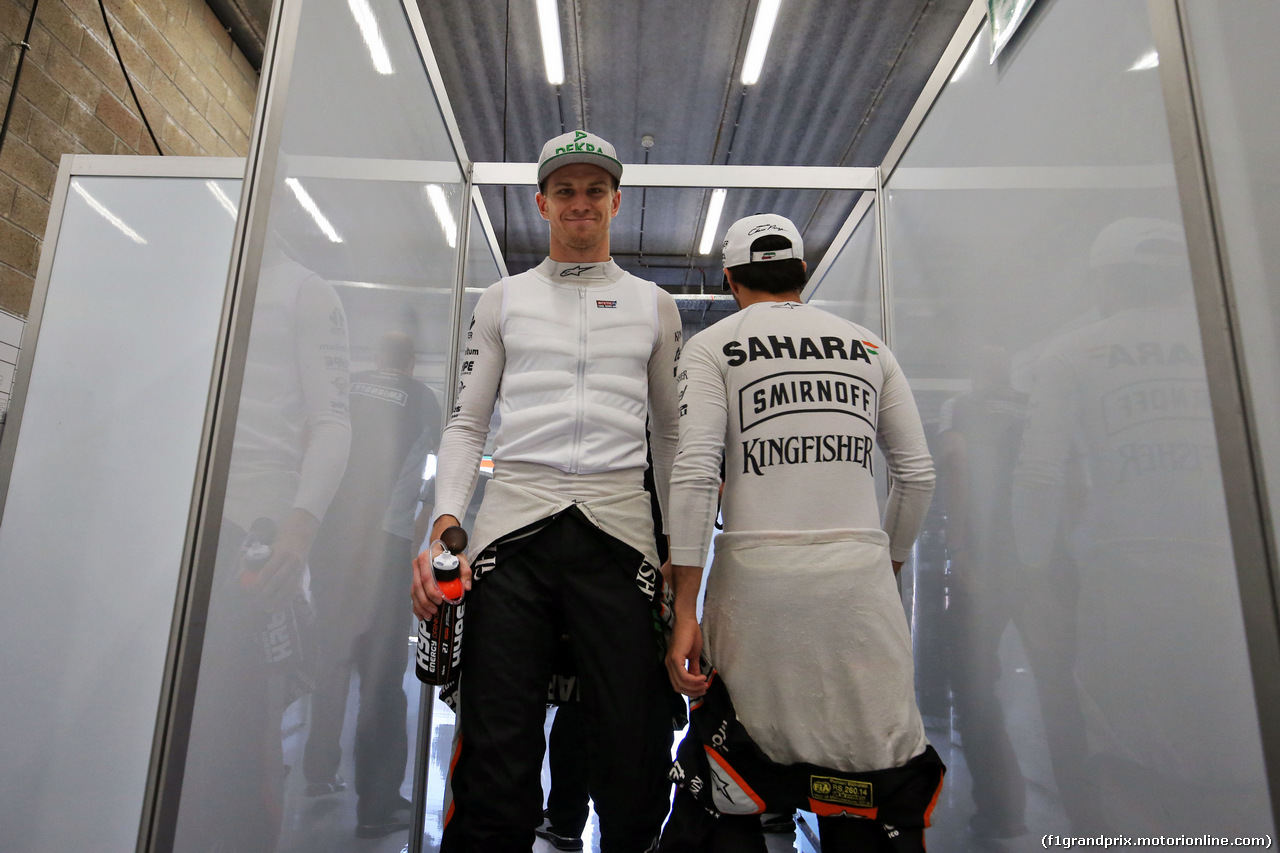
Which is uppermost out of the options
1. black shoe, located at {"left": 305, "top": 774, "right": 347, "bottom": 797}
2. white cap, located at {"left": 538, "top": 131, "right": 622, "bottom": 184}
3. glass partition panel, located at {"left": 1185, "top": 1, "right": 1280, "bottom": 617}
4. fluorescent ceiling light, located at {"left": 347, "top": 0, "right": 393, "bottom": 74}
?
fluorescent ceiling light, located at {"left": 347, "top": 0, "right": 393, "bottom": 74}

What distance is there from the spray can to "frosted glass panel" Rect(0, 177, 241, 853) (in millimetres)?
699

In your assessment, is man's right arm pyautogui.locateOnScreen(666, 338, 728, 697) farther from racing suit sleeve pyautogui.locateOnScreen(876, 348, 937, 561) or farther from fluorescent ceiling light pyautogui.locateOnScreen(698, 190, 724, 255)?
fluorescent ceiling light pyautogui.locateOnScreen(698, 190, 724, 255)

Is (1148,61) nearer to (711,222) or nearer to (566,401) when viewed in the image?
(566,401)

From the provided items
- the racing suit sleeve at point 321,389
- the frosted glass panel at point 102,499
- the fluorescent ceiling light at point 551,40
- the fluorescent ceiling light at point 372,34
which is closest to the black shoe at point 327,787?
the racing suit sleeve at point 321,389

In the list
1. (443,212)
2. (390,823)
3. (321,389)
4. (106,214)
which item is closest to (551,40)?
(443,212)

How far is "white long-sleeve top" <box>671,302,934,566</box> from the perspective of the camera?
3.84 feet

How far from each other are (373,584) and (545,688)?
1.43 ft

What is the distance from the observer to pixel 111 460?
165 centimetres

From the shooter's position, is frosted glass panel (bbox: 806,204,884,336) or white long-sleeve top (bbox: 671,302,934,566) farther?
frosted glass panel (bbox: 806,204,884,336)

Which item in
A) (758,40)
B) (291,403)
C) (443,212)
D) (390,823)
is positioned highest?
(758,40)

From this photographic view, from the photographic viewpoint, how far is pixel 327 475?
113 centimetres

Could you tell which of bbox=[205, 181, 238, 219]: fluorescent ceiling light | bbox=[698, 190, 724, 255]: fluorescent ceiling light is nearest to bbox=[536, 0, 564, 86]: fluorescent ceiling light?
bbox=[698, 190, 724, 255]: fluorescent ceiling light

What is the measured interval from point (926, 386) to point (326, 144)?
1353 mm

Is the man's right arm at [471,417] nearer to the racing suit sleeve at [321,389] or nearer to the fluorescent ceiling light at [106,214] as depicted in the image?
the racing suit sleeve at [321,389]
